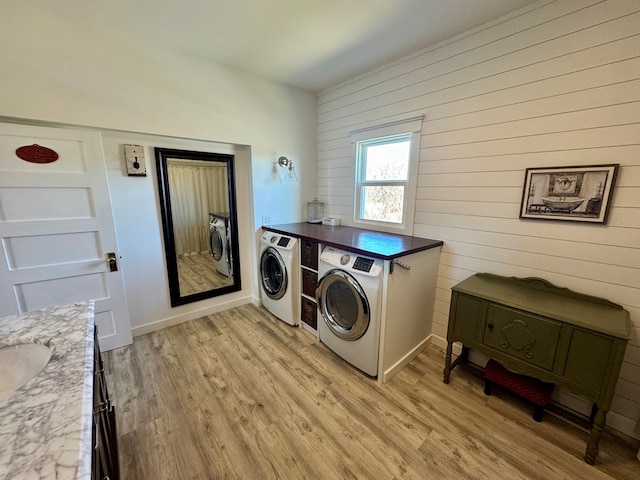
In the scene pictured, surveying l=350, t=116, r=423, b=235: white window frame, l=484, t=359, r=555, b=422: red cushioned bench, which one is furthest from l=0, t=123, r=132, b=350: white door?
l=484, t=359, r=555, b=422: red cushioned bench

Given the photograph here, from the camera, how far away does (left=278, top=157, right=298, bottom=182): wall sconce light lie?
123 inches

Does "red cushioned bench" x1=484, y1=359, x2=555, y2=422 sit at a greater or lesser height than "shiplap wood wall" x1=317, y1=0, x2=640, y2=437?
lesser

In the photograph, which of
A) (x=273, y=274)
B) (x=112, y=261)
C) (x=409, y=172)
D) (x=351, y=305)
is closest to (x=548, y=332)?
(x=351, y=305)

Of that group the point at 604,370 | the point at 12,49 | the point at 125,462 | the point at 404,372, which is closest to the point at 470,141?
the point at 604,370

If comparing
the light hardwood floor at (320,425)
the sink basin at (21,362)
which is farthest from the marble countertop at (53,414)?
the light hardwood floor at (320,425)

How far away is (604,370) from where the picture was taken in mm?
1371

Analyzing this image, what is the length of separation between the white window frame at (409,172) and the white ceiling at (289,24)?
61cm

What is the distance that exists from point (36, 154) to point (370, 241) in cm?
261

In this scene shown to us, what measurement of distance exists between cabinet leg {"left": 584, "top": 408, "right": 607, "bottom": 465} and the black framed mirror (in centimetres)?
317

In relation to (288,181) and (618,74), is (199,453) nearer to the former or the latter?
(288,181)

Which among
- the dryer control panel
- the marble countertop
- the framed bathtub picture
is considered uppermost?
the framed bathtub picture

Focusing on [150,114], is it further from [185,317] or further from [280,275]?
[185,317]

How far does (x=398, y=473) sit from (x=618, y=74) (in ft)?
8.35

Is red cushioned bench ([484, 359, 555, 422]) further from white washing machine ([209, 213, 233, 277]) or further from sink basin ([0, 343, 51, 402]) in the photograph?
white washing machine ([209, 213, 233, 277])
